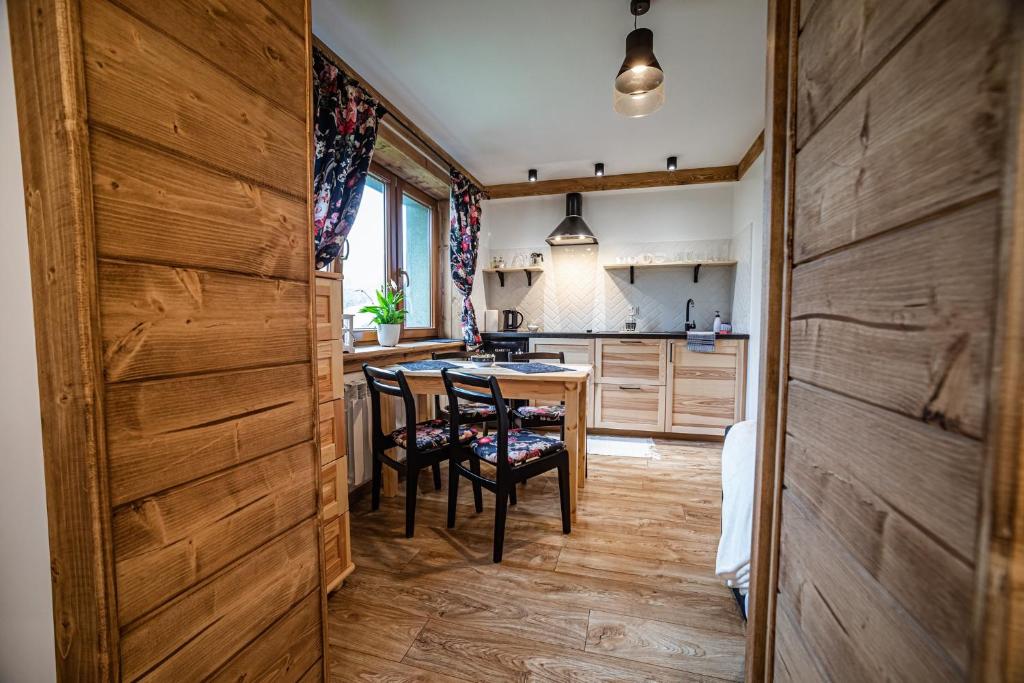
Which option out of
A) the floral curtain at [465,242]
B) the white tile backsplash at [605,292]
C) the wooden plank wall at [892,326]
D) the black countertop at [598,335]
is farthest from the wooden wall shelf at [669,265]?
the wooden plank wall at [892,326]

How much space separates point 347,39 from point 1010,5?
101 inches

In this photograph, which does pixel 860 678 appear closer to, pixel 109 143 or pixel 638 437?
pixel 109 143

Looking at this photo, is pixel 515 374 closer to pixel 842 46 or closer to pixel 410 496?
pixel 410 496

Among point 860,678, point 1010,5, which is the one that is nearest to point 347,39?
point 1010,5

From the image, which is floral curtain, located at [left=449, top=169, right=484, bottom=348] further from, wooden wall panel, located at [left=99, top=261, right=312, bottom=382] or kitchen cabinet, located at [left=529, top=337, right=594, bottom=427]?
wooden wall panel, located at [left=99, top=261, right=312, bottom=382]

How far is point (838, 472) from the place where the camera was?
23.3 inches

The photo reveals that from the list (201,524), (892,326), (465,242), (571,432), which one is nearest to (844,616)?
(892,326)

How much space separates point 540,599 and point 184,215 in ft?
5.66

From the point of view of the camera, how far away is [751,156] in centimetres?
343

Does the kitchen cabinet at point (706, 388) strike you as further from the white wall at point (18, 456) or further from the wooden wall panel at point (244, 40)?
the white wall at point (18, 456)

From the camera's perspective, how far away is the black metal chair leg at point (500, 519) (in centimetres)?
186

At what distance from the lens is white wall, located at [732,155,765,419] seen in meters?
3.34

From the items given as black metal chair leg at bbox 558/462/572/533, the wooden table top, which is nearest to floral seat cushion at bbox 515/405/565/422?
the wooden table top

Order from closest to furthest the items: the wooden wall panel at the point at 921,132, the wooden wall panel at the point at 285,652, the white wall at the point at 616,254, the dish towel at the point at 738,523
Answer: the wooden wall panel at the point at 921,132
the wooden wall panel at the point at 285,652
the dish towel at the point at 738,523
the white wall at the point at 616,254
